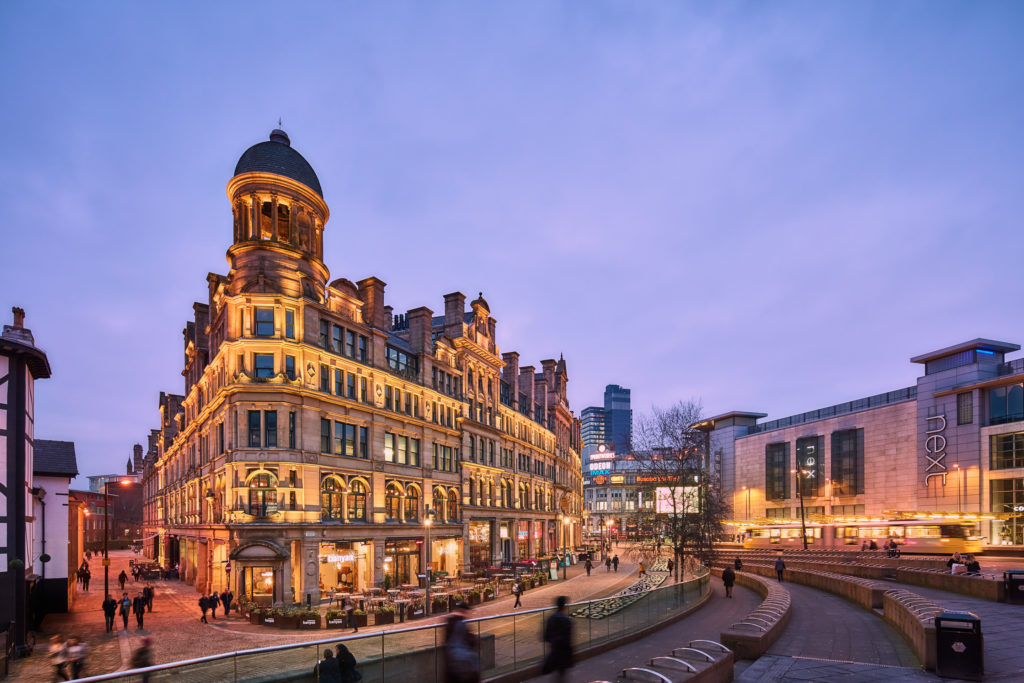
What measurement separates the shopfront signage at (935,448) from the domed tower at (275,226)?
69994 millimetres

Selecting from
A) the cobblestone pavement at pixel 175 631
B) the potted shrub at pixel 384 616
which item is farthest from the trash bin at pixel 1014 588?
the potted shrub at pixel 384 616

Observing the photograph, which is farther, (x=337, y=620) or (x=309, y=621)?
Answer: (x=309, y=621)

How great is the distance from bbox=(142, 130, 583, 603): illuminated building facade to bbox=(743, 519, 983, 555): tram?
3652 centimetres

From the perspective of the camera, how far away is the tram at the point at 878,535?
53469 mm

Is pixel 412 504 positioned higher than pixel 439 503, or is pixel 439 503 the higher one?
pixel 412 504

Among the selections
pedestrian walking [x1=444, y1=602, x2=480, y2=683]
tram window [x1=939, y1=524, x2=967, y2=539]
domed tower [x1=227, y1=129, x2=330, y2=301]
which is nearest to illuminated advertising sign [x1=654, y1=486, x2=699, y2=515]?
domed tower [x1=227, y1=129, x2=330, y2=301]

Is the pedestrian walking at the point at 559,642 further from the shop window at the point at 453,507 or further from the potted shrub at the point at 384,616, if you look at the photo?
the shop window at the point at 453,507

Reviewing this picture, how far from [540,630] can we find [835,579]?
76.1 ft

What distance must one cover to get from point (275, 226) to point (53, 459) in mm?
18993

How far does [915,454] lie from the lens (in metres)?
78.4

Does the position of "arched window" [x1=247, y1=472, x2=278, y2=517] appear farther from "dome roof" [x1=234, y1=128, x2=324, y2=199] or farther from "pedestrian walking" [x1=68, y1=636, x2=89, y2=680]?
"pedestrian walking" [x1=68, y1=636, x2=89, y2=680]

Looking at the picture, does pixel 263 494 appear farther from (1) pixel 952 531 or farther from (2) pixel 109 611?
(1) pixel 952 531

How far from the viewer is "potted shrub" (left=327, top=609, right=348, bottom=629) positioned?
2991cm

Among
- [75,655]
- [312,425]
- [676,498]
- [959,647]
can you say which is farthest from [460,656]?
[676,498]
